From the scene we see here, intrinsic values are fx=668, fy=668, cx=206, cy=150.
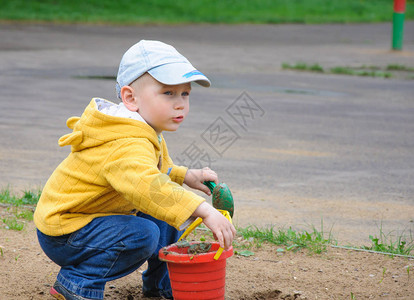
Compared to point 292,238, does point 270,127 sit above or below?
below

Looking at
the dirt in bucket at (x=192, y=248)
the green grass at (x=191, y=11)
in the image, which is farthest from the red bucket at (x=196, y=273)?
the green grass at (x=191, y=11)

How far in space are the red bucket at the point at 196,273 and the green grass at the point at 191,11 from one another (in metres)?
21.0

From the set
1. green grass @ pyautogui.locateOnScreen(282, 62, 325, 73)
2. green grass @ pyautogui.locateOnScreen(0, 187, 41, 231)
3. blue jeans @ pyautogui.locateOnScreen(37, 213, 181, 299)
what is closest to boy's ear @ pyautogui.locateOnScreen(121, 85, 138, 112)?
blue jeans @ pyautogui.locateOnScreen(37, 213, 181, 299)

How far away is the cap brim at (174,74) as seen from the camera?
9.51ft

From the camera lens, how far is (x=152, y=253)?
3.09 m

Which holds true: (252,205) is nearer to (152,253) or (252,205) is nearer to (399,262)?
(399,262)

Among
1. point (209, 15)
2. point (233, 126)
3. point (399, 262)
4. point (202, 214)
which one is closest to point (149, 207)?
point (202, 214)

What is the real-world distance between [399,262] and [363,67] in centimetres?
1087

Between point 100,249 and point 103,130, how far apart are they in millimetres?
534

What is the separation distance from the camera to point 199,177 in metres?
3.35

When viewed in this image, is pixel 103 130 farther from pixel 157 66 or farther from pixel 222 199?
pixel 222 199

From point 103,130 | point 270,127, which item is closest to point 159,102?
point 103,130

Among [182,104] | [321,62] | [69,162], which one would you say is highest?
[182,104]

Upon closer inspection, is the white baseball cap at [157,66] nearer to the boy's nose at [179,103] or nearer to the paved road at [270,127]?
the boy's nose at [179,103]
